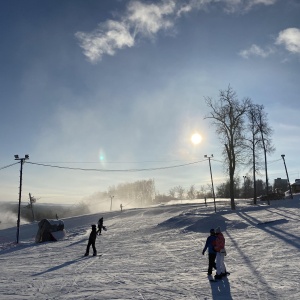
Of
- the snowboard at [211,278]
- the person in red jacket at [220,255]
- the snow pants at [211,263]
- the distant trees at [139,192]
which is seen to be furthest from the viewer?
the distant trees at [139,192]

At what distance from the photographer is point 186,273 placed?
1251 centimetres

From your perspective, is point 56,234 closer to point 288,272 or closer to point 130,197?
point 288,272

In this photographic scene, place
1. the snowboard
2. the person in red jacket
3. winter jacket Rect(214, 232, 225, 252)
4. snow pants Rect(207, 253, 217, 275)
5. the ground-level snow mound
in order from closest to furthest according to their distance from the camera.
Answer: the snowboard < the person in red jacket < winter jacket Rect(214, 232, 225, 252) < snow pants Rect(207, 253, 217, 275) < the ground-level snow mound

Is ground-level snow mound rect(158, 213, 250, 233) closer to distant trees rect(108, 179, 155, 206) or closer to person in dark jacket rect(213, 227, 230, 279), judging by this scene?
person in dark jacket rect(213, 227, 230, 279)

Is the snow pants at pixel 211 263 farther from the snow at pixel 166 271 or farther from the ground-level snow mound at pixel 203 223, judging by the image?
the ground-level snow mound at pixel 203 223

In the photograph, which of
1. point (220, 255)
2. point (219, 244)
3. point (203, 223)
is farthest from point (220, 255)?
point (203, 223)

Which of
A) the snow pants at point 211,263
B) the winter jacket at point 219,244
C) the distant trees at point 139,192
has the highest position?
the distant trees at point 139,192

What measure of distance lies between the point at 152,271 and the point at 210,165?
3461cm

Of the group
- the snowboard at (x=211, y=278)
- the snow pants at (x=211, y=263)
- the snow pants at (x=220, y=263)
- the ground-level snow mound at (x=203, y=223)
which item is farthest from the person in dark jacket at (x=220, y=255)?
the ground-level snow mound at (x=203, y=223)

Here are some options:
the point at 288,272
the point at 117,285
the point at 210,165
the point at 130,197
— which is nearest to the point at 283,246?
the point at 288,272

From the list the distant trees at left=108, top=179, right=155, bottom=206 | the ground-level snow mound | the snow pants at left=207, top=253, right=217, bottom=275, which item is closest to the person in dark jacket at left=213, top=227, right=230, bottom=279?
the snow pants at left=207, top=253, right=217, bottom=275

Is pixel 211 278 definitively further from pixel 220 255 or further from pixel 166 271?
pixel 166 271

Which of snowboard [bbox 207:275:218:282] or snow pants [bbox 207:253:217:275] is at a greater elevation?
snow pants [bbox 207:253:217:275]

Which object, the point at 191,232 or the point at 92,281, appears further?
the point at 191,232
